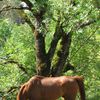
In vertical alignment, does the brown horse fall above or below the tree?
below

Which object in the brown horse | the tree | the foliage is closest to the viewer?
the brown horse

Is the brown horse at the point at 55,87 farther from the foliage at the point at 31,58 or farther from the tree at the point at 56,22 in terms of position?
the foliage at the point at 31,58

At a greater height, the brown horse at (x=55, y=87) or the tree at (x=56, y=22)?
the tree at (x=56, y=22)

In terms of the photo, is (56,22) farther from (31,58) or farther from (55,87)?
(31,58)

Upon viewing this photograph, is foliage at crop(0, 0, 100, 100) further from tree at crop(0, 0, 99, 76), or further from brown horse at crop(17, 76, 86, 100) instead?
brown horse at crop(17, 76, 86, 100)

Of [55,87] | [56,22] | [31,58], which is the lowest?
[31,58]

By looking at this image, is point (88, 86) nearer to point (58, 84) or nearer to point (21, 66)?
point (21, 66)

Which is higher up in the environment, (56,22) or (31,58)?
(56,22)

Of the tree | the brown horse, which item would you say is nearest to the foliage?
the tree

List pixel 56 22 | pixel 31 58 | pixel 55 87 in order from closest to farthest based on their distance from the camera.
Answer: pixel 55 87, pixel 56 22, pixel 31 58

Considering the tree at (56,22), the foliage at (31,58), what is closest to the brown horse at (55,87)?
the tree at (56,22)

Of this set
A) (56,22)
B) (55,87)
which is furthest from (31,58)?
(55,87)

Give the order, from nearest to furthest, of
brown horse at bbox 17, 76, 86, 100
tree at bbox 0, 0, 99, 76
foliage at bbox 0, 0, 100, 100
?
brown horse at bbox 17, 76, 86, 100 → tree at bbox 0, 0, 99, 76 → foliage at bbox 0, 0, 100, 100

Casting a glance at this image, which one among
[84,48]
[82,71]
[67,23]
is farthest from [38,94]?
[84,48]
